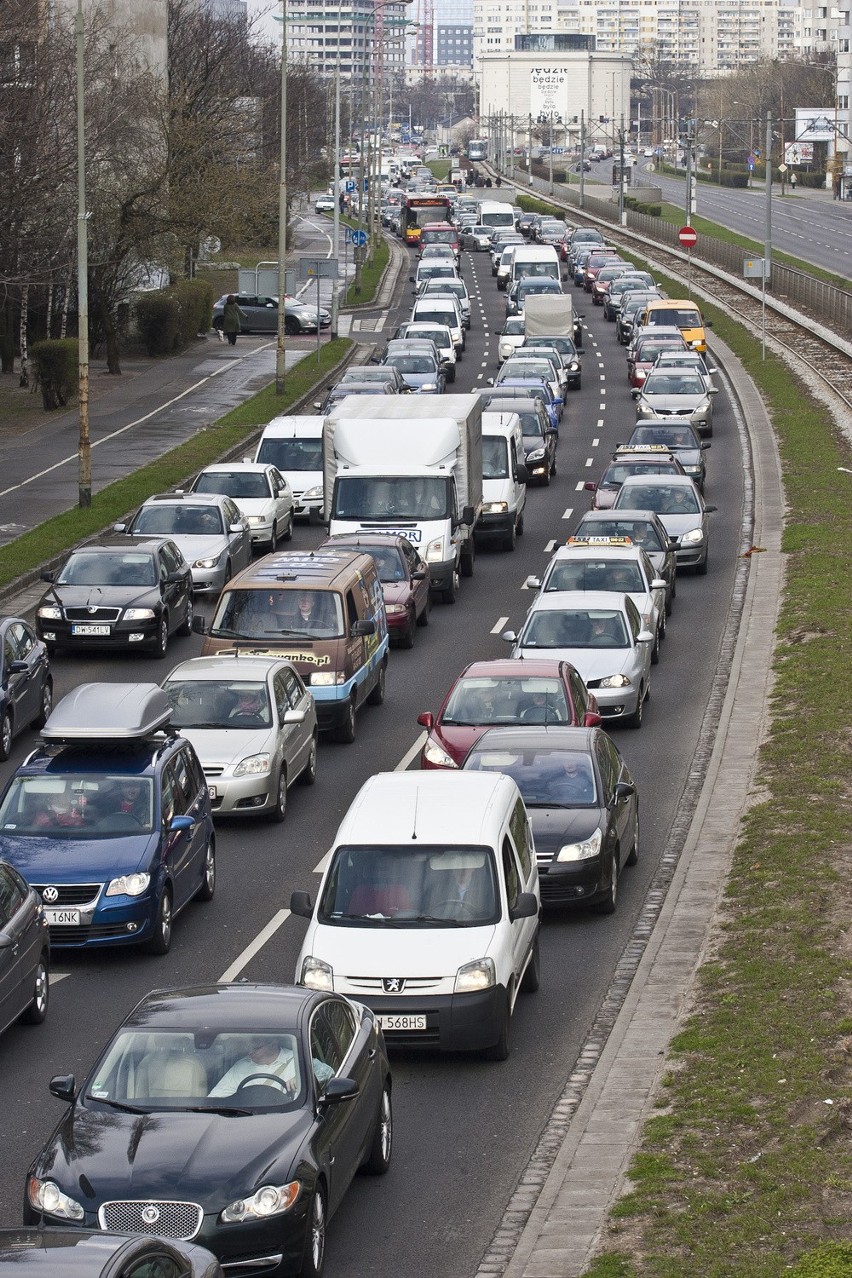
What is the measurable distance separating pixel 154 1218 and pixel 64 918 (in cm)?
616

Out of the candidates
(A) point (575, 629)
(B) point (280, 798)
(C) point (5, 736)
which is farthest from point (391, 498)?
(B) point (280, 798)

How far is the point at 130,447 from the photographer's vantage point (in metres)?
45.0

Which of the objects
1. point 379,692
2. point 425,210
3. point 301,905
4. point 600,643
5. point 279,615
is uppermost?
point 425,210

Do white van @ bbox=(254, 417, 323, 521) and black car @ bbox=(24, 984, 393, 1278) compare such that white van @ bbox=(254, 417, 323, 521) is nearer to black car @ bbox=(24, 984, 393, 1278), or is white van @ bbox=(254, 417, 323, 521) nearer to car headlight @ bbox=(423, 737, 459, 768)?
car headlight @ bbox=(423, 737, 459, 768)

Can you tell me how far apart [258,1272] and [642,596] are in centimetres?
1762

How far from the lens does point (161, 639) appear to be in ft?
88.5

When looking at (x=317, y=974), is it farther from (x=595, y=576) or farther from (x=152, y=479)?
(x=152, y=479)

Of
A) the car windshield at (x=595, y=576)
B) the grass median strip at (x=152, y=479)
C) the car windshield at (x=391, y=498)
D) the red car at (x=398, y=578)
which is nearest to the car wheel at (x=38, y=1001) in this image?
the car windshield at (x=595, y=576)

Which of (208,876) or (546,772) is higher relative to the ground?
(546,772)

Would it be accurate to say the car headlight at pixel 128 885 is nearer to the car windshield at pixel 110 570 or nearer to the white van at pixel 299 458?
the car windshield at pixel 110 570

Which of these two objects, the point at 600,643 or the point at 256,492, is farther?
the point at 256,492

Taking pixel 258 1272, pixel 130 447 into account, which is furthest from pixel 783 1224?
pixel 130 447

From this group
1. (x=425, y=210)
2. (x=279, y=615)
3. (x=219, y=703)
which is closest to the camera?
(x=219, y=703)

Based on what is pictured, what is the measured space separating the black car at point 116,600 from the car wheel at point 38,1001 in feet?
38.8
